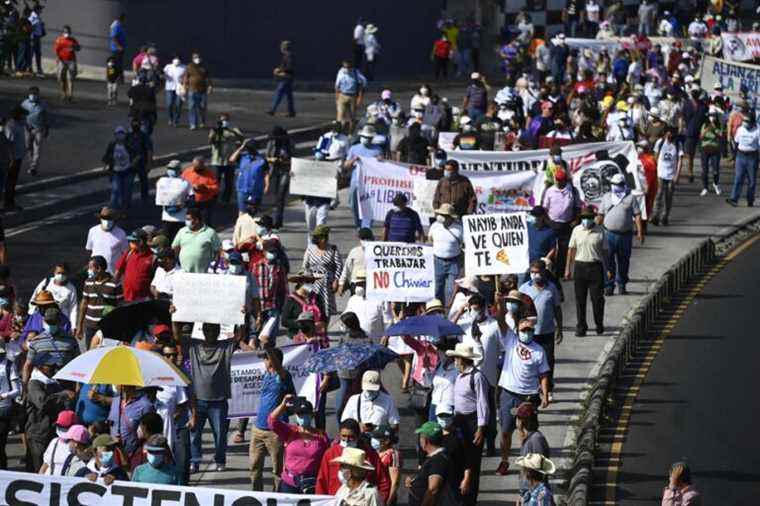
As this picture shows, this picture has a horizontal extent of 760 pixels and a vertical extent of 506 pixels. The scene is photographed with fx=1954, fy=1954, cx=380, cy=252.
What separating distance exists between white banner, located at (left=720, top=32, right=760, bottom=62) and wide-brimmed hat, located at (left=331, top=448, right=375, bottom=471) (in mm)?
31045

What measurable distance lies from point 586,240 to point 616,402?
124 inches

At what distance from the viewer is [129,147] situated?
29922 millimetres

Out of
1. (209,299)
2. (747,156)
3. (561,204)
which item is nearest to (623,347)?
(561,204)

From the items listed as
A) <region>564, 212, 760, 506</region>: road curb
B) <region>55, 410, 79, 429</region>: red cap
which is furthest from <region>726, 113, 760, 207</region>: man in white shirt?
<region>55, 410, 79, 429</region>: red cap

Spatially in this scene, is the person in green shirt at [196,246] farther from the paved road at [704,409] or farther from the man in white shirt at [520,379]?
the paved road at [704,409]

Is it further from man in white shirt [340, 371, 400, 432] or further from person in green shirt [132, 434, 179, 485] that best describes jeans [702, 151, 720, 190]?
person in green shirt [132, 434, 179, 485]

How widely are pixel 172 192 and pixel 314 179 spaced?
262 centimetres

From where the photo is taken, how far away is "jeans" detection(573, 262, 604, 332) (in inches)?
966

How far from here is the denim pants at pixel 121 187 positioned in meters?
30.2

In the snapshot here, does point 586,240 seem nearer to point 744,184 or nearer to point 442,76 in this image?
point 744,184

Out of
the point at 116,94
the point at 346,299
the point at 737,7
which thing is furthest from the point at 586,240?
the point at 737,7

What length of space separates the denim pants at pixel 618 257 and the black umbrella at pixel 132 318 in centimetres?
827

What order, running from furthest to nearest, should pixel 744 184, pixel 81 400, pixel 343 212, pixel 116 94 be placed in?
pixel 116 94 < pixel 744 184 < pixel 343 212 < pixel 81 400

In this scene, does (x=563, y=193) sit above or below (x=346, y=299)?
above
